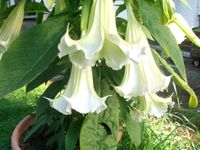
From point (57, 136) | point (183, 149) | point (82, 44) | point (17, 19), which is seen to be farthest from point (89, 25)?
point (183, 149)

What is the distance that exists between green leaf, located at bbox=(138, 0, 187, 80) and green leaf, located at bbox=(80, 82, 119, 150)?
29 centimetres

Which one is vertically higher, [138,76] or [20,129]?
[138,76]

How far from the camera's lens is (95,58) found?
0.91 meters

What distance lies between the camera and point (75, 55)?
91 centimetres

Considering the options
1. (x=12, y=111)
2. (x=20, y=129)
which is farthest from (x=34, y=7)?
(x=12, y=111)

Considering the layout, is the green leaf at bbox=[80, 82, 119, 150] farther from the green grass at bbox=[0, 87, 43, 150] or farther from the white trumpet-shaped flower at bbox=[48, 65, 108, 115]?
the green grass at bbox=[0, 87, 43, 150]

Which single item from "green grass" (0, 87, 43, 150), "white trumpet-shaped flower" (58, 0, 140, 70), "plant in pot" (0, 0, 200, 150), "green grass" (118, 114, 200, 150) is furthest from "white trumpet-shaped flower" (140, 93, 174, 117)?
Result: "green grass" (0, 87, 43, 150)

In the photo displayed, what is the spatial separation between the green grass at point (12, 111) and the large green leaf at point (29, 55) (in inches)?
40.1

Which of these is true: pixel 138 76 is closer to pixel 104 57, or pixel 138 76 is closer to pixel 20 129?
pixel 104 57

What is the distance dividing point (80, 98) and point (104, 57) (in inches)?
4.9

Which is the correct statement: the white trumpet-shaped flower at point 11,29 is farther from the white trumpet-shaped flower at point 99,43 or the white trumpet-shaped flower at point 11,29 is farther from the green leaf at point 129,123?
the green leaf at point 129,123

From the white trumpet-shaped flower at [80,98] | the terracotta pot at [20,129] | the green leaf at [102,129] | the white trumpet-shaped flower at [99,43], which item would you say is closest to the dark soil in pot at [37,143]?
the terracotta pot at [20,129]

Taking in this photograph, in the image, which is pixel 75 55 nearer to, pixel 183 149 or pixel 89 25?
pixel 89 25

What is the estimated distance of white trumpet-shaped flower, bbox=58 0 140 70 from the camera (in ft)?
2.91
